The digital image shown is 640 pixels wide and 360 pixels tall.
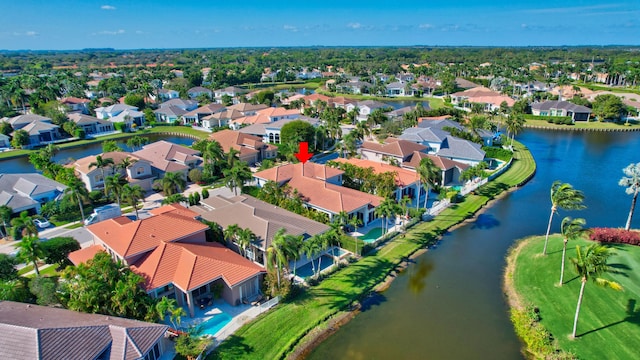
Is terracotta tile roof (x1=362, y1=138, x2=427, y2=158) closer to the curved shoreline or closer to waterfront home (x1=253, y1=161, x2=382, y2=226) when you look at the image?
waterfront home (x1=253, y1=161, x2=382, y2=226)

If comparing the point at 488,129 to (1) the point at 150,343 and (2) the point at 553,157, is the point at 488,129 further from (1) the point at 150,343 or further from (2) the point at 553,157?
(1) the point at 150,343

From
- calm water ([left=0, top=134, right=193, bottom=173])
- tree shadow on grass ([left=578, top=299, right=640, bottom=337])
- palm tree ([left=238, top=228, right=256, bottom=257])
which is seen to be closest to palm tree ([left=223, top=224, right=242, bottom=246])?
palm tree ([left=238, top=228, right=256, bottom=257])

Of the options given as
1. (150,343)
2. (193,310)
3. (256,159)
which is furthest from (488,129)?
(150,343)

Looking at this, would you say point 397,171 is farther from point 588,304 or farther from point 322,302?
point 588,304

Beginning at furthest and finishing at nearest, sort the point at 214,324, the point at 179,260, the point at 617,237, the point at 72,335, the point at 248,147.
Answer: the point at 248,147, the point at 617,237, the point at 179,260, the point at 214,324, the point at 72,335

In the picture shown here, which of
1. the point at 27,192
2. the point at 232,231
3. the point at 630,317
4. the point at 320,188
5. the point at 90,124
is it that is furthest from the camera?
the point at 90,124

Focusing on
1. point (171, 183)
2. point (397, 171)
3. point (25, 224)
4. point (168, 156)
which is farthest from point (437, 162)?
point (25, 224)

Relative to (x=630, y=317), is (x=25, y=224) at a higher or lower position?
higher
